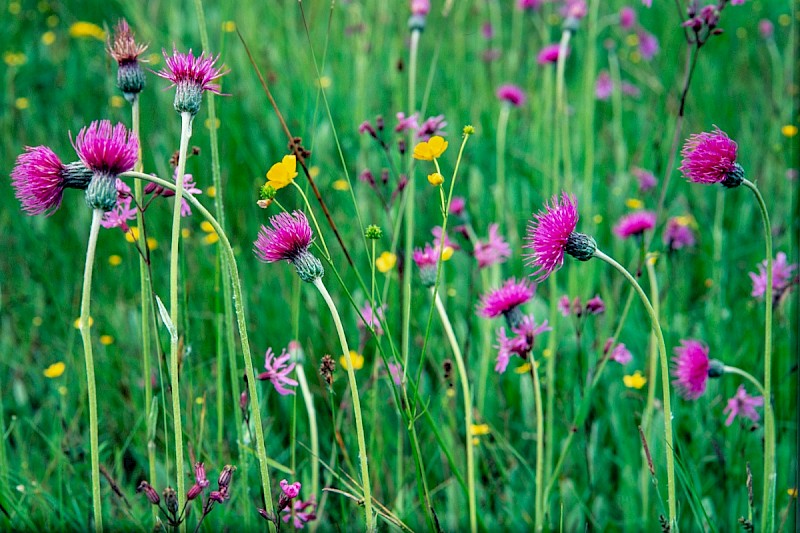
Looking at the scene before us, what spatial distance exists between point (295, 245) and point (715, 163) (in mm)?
539

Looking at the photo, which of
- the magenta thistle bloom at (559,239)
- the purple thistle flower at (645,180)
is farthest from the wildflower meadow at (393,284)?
the purple thistle flower at (645,180)

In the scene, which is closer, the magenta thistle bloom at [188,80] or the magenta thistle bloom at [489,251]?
the magenta thistle bloom at [188,80]

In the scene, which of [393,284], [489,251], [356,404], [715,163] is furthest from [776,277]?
[356,404]

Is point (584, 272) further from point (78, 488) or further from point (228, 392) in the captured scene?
point (78, 488)

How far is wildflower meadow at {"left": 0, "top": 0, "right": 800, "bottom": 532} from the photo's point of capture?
1.05 meters

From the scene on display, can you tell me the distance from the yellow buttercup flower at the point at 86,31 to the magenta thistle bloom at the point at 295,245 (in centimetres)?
253

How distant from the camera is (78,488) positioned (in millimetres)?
1438

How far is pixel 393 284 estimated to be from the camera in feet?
5.96

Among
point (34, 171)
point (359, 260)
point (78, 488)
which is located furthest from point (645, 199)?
point (34, 171)

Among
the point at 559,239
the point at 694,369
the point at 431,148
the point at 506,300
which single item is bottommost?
the point at 694,369

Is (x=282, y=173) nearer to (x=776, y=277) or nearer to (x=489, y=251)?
(x=489, y=251)

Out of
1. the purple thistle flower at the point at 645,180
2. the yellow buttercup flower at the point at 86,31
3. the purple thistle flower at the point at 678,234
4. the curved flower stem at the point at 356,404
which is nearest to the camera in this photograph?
the curved flower stem at the point at 356,404

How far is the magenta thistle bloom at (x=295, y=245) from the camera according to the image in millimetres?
939

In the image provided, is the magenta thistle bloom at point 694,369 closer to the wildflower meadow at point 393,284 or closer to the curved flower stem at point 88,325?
the wildflower meadow at point 393,284
